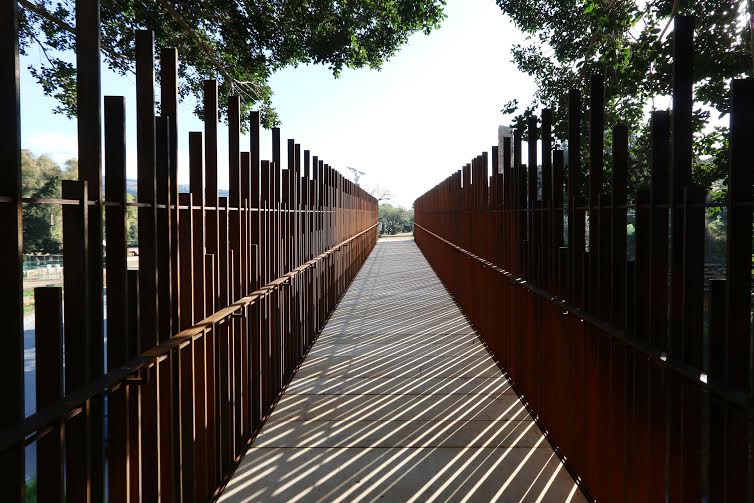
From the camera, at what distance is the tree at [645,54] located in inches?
329

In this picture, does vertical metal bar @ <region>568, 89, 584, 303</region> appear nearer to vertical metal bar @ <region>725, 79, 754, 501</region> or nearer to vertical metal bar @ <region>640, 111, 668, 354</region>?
vertical metal bar @ <region>640, 111, 668, 354</region>

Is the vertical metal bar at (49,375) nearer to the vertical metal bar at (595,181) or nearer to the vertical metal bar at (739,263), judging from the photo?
the vertical metal bar at (739,263)

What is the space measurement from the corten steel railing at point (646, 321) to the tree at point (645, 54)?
4.84 metres

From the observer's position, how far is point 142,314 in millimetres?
2734

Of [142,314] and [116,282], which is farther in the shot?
[142,314]

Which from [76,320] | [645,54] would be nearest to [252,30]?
[645,54]

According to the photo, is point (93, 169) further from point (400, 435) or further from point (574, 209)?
point (400, 435)

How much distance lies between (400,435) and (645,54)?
799 cm

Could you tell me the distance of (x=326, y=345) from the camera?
7867 mm

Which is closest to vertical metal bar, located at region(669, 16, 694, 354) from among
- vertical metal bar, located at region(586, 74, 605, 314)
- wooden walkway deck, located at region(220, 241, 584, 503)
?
vertical metal bar, located at region(586, 74, 605, 314)

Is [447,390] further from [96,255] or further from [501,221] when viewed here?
[96,255]

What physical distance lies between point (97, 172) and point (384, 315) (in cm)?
843

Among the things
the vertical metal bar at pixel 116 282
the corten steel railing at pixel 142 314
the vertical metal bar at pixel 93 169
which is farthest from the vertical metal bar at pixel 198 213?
the vertical metal bar at pixel 93 169

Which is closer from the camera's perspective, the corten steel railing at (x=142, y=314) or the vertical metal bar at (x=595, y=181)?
the corten steel railing at (x=142, y=314)
